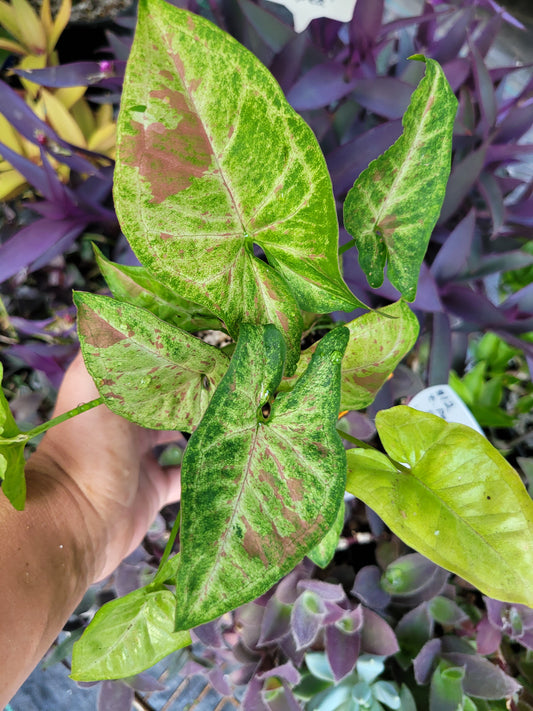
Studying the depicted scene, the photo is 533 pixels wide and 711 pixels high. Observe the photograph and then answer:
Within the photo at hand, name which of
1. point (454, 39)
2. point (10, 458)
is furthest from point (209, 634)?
point (454, 39)

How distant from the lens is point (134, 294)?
45 cm

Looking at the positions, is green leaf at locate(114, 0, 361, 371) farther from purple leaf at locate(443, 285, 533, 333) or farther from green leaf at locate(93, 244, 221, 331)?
purple leaf at locate(443, 285, 533, 333)

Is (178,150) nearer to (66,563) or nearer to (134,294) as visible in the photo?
(134,294)

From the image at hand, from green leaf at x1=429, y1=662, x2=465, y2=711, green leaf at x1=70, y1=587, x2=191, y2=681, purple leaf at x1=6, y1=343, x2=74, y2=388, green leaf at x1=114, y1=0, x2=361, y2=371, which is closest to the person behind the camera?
green leaf at x1=114, y1=0, x2=361, y2=371

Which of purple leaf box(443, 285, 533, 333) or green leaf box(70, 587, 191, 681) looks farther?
purple leaf box(443, 285, 533, 333)

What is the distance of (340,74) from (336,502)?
22.6 inches

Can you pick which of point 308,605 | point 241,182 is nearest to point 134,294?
point 241,182

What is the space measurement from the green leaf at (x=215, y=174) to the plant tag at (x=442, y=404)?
0.30 metres

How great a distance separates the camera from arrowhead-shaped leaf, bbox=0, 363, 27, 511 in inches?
13.8

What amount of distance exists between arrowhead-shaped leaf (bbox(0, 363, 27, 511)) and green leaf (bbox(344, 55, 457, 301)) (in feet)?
0.93

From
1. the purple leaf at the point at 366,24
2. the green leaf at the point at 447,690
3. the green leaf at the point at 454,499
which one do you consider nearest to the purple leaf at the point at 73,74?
the purple leaf at the point at 366,24

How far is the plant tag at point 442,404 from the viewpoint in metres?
0.60

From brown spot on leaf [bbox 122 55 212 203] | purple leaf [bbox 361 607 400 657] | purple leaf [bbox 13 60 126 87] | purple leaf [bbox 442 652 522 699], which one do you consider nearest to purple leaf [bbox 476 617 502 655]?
purple leaf [bbox 442 652 522 699]

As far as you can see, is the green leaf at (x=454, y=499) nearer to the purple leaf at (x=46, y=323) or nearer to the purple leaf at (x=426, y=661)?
the purple leaf at (x=426, y=661)
